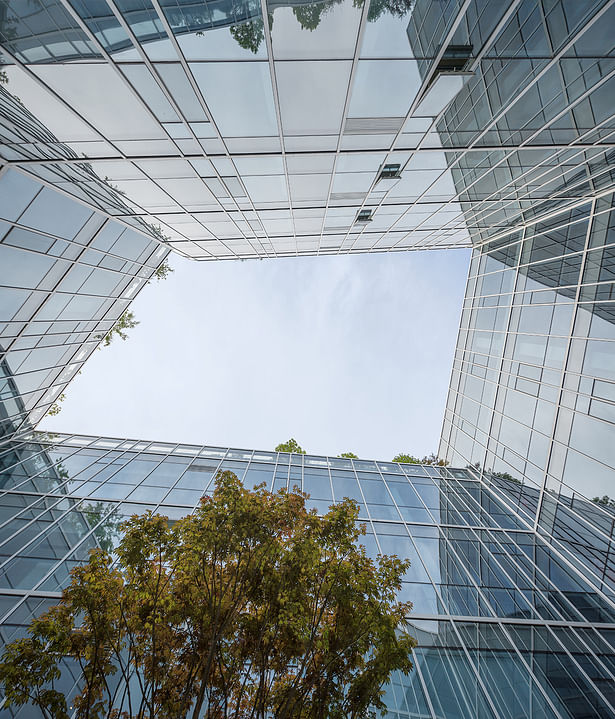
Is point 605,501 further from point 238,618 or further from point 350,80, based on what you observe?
point 350,80

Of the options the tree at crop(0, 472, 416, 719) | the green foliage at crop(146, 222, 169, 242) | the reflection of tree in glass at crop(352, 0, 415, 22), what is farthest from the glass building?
the tree at crop(0, 472, 416, 719)

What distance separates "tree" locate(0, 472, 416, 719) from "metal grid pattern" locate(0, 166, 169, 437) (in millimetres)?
11331

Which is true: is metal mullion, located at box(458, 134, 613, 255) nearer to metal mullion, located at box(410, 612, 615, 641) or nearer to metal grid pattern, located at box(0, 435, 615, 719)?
metal grid pattern, located at box(0, 435, 615, 719)

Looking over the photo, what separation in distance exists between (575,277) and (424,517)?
14.0 m

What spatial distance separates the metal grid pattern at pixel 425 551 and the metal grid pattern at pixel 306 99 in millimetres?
13612

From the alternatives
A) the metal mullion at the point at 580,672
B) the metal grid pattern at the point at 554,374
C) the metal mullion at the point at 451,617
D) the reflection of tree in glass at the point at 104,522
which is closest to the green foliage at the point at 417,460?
the metal grid pattern at the point at 554,374

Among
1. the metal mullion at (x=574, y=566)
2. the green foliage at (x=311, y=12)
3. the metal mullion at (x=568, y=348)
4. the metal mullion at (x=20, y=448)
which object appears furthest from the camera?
the metal mullion at (x=20, y=448)

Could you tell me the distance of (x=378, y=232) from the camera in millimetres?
21906

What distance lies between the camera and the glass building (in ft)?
27.1

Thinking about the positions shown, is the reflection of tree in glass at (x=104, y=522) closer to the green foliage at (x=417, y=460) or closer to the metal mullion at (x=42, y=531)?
the metal mullion at (x=42, y=531)

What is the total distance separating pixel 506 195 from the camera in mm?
17375

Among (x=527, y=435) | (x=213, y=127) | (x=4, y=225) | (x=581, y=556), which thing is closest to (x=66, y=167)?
(x=4, y=225)

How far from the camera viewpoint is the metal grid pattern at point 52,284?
12.4 m

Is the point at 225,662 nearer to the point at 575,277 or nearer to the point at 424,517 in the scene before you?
the point at 424,517
